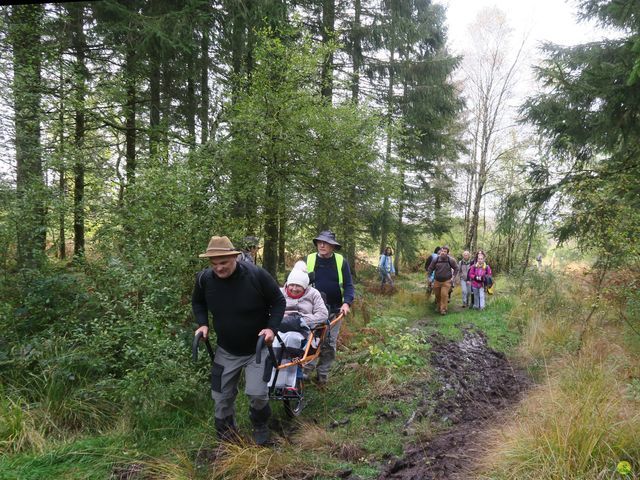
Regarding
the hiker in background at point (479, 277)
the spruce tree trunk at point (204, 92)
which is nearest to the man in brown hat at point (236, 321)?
the spruce tree trunk at point (204, 92)

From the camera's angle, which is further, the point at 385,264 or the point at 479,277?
the point at 385,264

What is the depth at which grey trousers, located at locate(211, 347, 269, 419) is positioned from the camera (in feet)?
12.5

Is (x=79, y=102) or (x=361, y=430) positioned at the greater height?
(x=79, y=102)

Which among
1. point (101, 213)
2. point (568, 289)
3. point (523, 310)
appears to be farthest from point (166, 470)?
point (568, 289)

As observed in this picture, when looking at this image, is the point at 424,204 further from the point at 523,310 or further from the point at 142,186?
the point at 142,186

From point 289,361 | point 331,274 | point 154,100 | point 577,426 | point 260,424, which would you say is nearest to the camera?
point 577,426

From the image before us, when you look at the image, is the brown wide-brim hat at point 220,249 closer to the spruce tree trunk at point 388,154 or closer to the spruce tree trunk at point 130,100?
the spruce tree trunk at point 130,100

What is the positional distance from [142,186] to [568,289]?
1068cm

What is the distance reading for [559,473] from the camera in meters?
2.81

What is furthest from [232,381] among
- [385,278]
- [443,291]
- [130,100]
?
[385,278]

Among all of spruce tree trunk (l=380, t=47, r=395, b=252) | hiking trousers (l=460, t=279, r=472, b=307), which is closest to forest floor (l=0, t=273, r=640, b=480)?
hiking trousers (l=460, t=279, r=472, b=307)

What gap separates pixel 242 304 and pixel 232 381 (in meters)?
0.85

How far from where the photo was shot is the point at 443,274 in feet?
34.6

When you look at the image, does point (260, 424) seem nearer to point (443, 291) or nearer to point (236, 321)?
point (236, 321)
